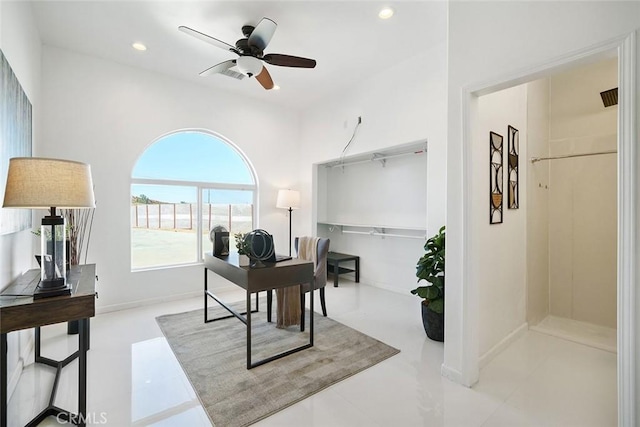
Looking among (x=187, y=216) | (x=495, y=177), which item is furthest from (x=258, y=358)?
(x=187, y=216)

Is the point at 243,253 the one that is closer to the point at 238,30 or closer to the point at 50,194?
the point at 50,194

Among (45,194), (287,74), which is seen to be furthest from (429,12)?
(45,194)

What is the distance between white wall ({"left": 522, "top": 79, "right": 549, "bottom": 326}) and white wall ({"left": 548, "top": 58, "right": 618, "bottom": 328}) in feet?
0.35

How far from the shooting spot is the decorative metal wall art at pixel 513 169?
2.80 m

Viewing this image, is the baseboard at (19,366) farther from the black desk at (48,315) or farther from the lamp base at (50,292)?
the lamp base at (50,292)

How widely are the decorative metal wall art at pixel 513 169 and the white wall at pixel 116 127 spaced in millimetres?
3871

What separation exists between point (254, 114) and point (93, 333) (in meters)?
3.74

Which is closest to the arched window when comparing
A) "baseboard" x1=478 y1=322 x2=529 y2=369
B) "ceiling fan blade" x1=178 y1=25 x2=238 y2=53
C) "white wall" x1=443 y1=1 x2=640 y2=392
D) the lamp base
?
"ceiling fan blade" x1=178 y1=25 x2=238 y2=53

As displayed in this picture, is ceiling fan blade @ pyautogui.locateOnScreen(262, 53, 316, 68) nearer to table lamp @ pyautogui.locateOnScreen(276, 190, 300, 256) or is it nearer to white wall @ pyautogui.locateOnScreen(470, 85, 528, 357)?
white wall @ pyautogui.locateOnScreen(470, 85, 528, 357)

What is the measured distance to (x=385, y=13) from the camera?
2832mm

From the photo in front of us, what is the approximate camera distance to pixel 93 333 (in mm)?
3076

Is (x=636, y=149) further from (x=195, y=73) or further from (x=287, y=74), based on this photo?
(x=195, y=73)

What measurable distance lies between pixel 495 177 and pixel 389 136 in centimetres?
172

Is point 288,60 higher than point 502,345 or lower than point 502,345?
higher
